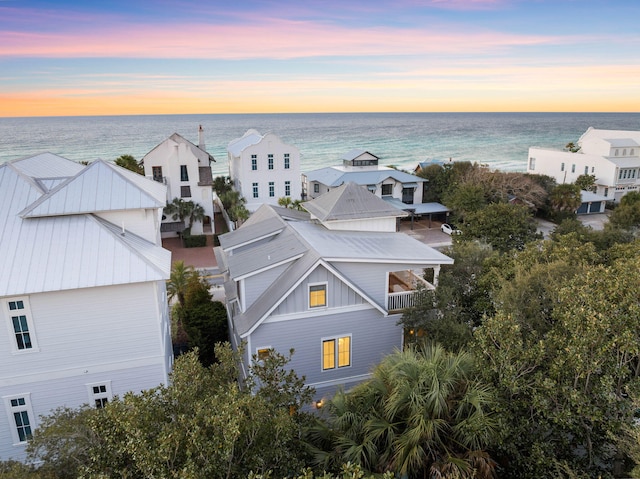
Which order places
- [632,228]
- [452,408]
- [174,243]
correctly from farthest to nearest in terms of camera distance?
[174,243]
[632,228]
[452,408]

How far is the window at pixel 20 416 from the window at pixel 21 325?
1688 millimetres

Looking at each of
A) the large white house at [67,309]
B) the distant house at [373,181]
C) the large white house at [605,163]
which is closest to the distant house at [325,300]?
the large white house at [67,309]

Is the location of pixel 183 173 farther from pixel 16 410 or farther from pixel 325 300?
pixel 16 410

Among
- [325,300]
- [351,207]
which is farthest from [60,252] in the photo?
[351,207]

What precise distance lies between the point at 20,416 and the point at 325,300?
35.9 feet

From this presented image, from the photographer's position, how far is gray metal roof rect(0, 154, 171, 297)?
45.1ft

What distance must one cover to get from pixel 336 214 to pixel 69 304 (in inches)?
460

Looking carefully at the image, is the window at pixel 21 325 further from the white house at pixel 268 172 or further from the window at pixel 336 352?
the white house at pixel 268 172

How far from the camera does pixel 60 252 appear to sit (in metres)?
14.5

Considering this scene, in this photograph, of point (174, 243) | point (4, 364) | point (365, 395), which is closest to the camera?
point (365, 395)

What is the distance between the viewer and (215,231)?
46.3m

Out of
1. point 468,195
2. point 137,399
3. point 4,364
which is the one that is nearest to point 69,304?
point 4,364

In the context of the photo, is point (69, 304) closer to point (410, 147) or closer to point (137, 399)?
point (137, 399)

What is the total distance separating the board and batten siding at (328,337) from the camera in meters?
17.3
